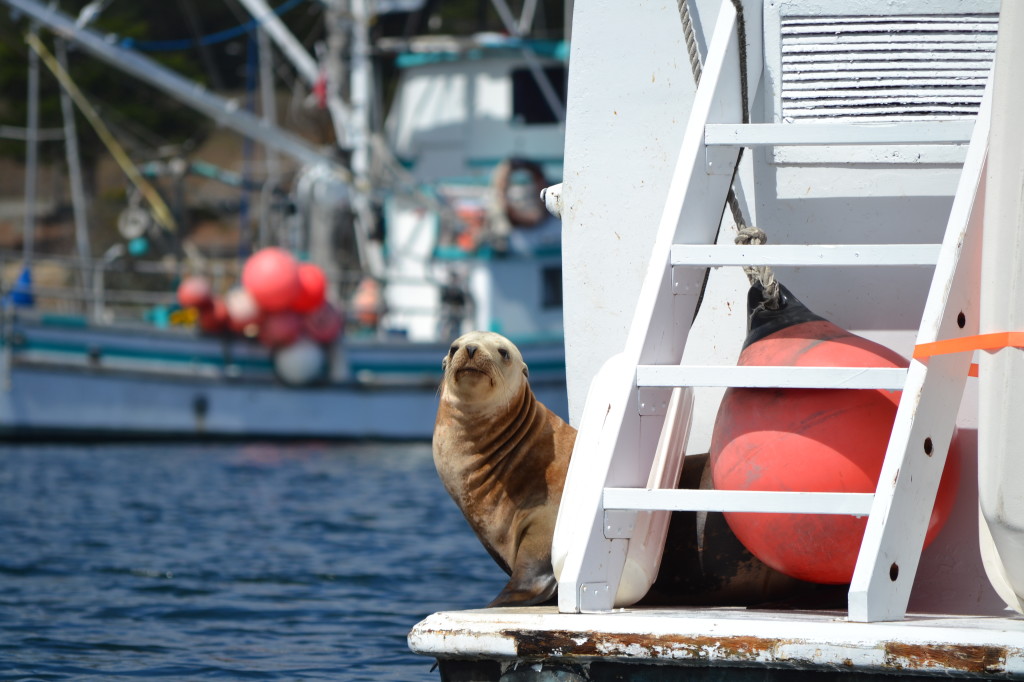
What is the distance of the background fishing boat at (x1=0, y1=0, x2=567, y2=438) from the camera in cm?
2142

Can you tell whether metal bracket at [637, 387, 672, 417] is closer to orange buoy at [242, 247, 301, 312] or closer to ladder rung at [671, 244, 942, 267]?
ladder rung at [671, 244, 942, 267]

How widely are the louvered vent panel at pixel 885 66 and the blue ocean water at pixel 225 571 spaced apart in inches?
107

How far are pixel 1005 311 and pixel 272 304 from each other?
1817 cm

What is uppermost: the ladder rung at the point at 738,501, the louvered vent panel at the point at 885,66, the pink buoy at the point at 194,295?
the louvered vent panel at the point at 885,66

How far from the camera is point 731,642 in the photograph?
3.44m

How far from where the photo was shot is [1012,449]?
365 cm

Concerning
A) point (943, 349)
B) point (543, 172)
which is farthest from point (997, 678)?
point (543, 172)

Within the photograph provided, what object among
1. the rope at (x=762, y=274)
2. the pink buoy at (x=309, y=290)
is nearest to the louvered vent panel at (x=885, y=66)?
the rope at (x=762, y=274)

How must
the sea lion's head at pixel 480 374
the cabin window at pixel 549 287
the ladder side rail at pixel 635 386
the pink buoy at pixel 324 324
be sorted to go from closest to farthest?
the ladder side rail at pixel 635 386, the sea lion's head at pixel 480 374, the pink buoy at pixel 324 324, the cabin window at pixel 549 287

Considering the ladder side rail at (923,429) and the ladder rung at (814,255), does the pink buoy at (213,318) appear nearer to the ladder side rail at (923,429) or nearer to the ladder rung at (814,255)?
the ladder rung at (814,255)

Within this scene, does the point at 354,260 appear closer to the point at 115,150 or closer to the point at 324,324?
the point at 115,150

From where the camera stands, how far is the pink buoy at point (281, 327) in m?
21.7

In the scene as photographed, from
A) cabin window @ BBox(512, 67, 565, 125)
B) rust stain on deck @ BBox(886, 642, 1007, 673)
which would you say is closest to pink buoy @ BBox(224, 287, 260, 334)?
cabin window @ BBox(512, 67, 565, 125)

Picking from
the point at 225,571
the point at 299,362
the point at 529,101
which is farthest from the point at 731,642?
the point at 529,101
